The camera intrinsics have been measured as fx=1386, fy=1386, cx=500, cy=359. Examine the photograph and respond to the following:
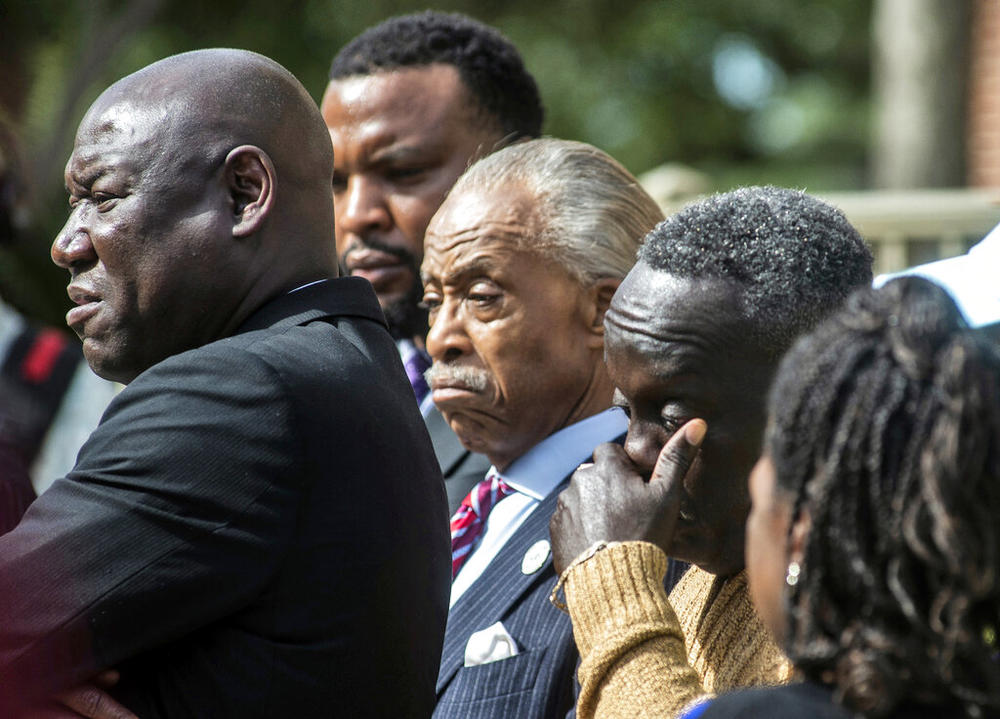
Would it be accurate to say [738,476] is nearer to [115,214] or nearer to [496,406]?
[496,406]

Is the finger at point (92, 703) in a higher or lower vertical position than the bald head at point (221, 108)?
lower

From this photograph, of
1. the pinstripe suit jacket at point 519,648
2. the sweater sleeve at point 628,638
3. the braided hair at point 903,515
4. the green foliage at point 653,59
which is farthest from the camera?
the green foliage at point 653,59

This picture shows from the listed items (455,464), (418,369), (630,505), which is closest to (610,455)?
(630,505)

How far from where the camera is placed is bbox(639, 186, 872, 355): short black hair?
2.53 metres

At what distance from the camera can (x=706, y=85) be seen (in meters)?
14.7

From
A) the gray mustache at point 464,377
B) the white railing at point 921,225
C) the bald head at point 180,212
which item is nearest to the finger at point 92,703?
the bald head at point 180,212

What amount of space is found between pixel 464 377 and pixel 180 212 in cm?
113

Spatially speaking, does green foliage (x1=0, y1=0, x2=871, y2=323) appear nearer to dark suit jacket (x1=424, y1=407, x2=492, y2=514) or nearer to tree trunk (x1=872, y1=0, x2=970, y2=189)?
tree trunk (x1=872, y1=0, x2=970, y2=189)

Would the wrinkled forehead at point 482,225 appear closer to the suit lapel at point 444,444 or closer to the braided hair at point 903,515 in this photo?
the suit lapel at point 444,444

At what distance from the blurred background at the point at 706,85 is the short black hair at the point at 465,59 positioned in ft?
6.26

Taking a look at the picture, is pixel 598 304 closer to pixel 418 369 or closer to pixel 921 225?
pixel 418 369

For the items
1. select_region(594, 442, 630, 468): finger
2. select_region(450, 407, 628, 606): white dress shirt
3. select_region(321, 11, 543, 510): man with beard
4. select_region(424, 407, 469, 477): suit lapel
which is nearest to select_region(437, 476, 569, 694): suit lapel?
select_region(450, 407, 628, 606): white dress shirt

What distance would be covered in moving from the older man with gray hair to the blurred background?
→ 3.00m

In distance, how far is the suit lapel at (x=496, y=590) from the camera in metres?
2.92
